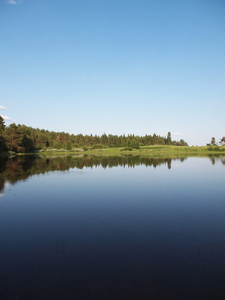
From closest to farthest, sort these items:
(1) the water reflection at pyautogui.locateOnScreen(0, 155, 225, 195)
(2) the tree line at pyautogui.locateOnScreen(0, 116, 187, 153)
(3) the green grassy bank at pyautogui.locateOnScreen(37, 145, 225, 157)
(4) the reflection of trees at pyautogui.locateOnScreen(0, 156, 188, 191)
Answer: (1) the water reflection at pyautogui.locateOnScreen(0, 155, 225, 195)
(4) the reflection of trees at pyautogui.locateOnScreen(0, 156, 188, 191)
(2) the tree line at pyautogui.locateOnScreen(0, 116, 187, 153)
(3) the green grassy bank at pyautogui.locateOnScreen(37, 145, 225, 157)

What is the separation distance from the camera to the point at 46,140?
142 meters

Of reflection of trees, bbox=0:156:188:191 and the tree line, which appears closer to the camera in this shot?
reflection of trees, bbox=0:156:188:191

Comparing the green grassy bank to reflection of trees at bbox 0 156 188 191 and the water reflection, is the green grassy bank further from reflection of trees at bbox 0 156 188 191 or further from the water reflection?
reflection of trees at bbox 0 156 188 191

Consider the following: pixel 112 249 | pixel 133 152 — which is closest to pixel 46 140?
pixel 133 152

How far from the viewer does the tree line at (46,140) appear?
289ft

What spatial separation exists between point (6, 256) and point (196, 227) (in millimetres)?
9993

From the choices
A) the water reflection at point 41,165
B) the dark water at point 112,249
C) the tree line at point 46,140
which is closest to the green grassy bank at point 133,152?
the tree line at point 46,140

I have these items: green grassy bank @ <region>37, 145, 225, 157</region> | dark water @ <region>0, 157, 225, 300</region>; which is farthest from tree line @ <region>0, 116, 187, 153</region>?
dark water @ <region>0, 157, 225, 300</region>

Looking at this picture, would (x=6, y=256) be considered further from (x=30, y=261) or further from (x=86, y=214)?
(x=86, y=214)

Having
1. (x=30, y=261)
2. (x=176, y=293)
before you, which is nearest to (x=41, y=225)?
(x=30, y=261)

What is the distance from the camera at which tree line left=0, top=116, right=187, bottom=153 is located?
87938 millimetres

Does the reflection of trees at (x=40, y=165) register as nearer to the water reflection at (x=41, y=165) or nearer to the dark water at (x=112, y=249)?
the water reflection at (x=41, y=165)

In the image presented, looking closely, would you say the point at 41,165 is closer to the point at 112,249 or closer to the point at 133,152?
the point at 112,249

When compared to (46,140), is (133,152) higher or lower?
lower
